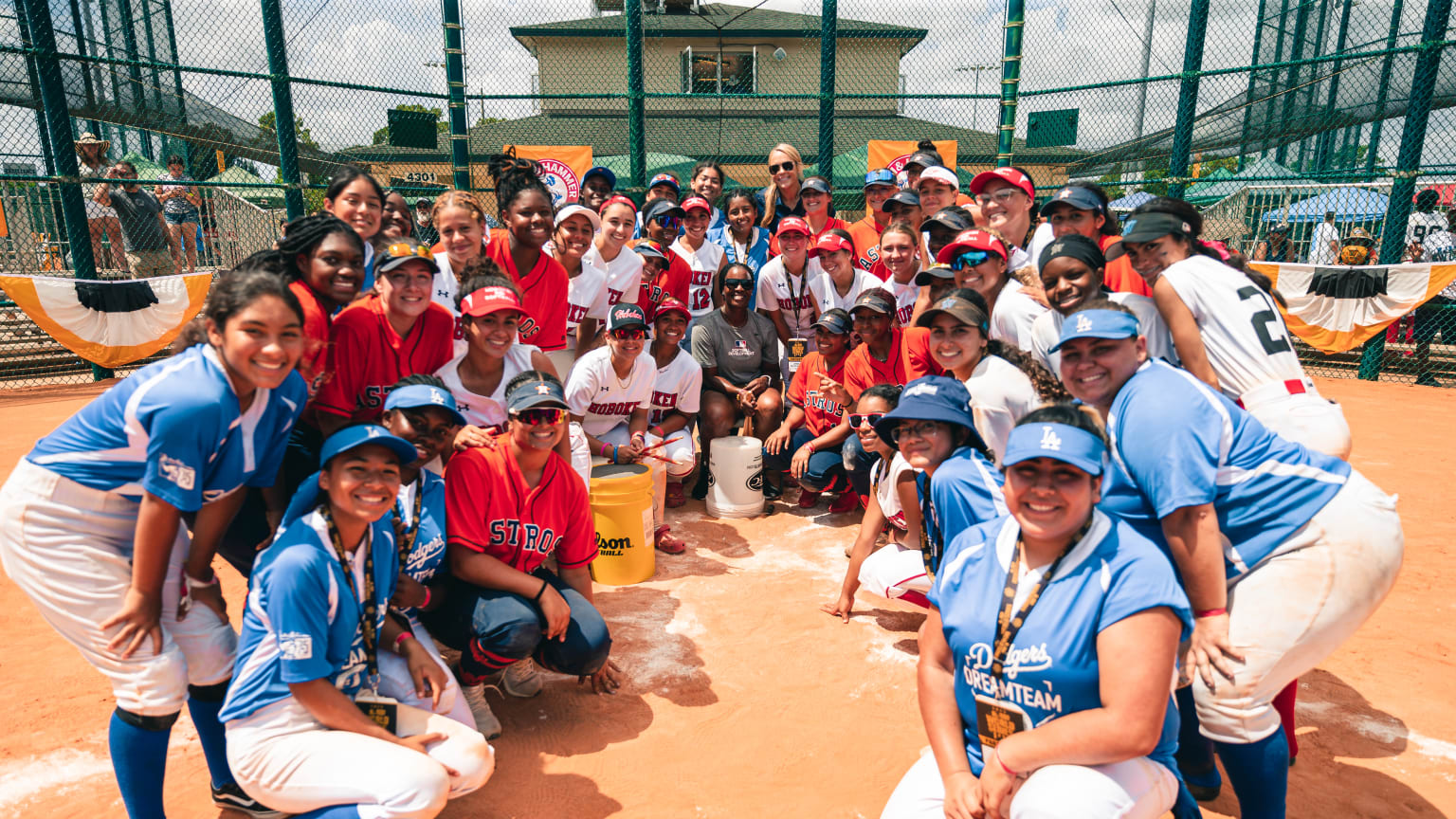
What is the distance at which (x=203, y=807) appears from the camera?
2803 mm

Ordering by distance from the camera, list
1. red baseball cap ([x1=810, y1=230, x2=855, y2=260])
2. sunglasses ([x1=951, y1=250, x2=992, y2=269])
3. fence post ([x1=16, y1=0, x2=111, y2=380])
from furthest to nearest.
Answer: fence post ([x1=16, y1=0, x2=111, y2=380]), red baseball cap ([x1=810, y1=230, x2=855, y2=260]), sunglasses ([x1=951, y1=250, x2=992, y2=269])

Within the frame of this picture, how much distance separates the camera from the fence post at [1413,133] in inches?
328

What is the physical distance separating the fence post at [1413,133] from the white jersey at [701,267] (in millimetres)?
7429

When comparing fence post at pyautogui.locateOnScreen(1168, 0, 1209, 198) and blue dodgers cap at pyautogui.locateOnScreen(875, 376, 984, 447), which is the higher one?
fence post at pyautogui.locateOnScreen(1168, 0, 1209, 198)

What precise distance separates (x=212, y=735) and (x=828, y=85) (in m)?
7.81

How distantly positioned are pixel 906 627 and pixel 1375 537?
2.18 m

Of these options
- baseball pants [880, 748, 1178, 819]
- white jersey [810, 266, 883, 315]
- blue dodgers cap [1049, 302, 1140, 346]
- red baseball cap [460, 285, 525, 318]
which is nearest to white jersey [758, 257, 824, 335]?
white jersey [810, 266, 883, 315]

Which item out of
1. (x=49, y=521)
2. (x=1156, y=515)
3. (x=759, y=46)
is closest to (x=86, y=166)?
(x=49, y=521)

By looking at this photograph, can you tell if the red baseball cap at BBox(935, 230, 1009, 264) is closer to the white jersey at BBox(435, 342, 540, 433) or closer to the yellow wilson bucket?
the yellow wilson bucket

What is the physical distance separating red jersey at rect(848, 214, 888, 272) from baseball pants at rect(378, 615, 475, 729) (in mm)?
4520

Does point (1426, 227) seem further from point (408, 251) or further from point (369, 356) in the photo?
point (369, 356)

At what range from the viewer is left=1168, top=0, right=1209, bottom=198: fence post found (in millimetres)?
8633

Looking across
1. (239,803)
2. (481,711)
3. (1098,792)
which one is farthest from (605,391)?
(1098,792)

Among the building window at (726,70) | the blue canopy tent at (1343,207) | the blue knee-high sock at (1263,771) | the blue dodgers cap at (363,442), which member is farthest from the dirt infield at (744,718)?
the building window at (726,70)
